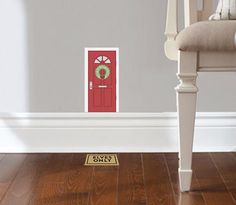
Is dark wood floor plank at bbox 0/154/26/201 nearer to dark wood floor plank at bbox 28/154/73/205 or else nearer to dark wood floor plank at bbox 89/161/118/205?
dark wood floor plank at bbox 28/154/73/205

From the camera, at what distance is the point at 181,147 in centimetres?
146

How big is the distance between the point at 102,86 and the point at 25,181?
542 millimetres

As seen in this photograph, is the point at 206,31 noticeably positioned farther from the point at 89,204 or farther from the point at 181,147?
the point at 89,204

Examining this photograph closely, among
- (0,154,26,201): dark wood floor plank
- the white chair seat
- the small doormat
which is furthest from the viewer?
the small doormat

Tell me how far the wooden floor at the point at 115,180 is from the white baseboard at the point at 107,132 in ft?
0.17

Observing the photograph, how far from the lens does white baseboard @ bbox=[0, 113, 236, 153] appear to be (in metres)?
1.93

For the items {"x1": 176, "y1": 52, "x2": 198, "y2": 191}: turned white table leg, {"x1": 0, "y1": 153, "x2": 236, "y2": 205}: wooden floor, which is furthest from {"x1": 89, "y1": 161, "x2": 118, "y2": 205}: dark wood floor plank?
{"x1": 176, "y1": 52, "x2": 198, "y2": 191}: turned white table leg

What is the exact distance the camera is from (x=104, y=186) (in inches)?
59.9

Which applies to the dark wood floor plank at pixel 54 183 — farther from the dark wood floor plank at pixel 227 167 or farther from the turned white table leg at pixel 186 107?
the dark wood floor plank at pixel 227 167

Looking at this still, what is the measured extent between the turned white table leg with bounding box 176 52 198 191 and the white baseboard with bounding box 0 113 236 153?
0.47 meters

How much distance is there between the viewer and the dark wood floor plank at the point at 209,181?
1.42 meters

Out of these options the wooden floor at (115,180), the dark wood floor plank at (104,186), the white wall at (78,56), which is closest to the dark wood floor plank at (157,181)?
the wooden floor at (115,180)

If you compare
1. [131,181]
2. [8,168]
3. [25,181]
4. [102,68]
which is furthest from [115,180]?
[102,68]

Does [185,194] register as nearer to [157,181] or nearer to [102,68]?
[157,181]
